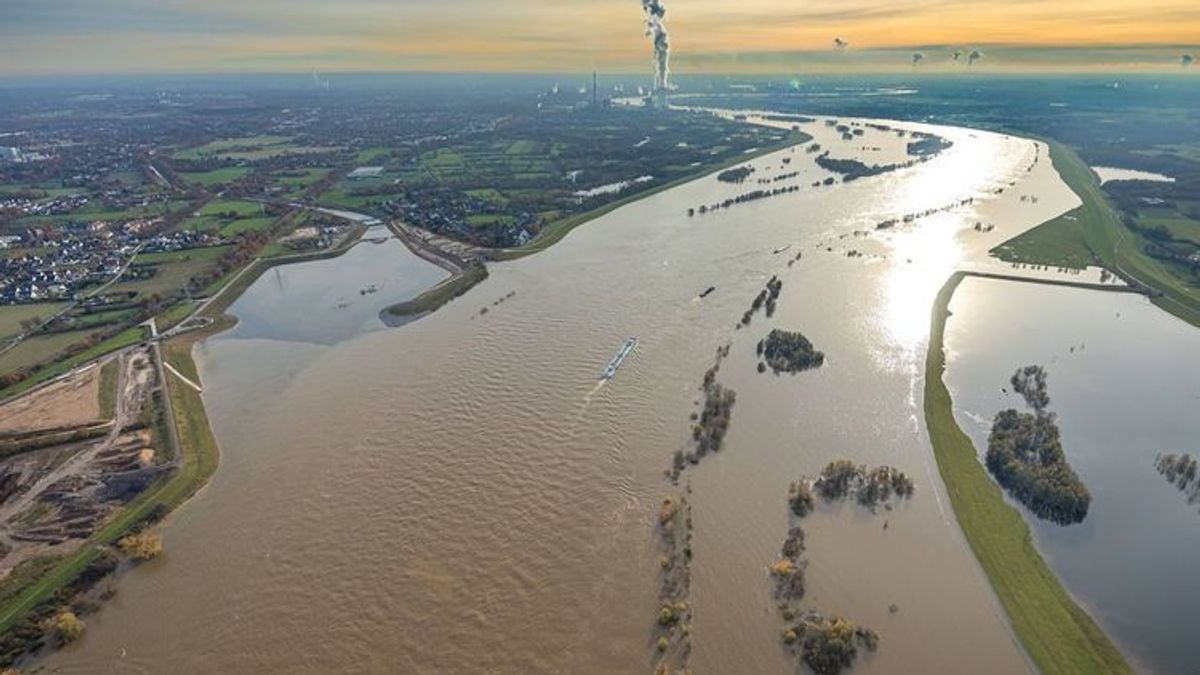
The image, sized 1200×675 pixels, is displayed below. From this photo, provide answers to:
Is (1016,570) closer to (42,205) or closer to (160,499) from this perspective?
(160,499)

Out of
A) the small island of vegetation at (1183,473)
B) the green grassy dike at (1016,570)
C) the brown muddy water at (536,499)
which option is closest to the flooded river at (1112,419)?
the small island of vegetation at (1183,473)

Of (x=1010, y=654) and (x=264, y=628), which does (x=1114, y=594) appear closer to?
(x=1010, y=654)

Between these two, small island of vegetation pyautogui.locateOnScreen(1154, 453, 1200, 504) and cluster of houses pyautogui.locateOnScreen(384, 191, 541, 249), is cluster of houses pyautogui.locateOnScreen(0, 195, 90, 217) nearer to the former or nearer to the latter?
cluster of houses pyautogui.locateOnScreen(384, 191, 541, 249)

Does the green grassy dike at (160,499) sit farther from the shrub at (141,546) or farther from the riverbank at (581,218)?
the riverbank at (581,218)

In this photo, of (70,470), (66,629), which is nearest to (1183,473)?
(66,629)

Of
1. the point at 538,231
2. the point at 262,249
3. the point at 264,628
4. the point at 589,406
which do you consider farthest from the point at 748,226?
the point at 264,628

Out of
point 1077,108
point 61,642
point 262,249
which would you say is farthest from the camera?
point 1077,108
